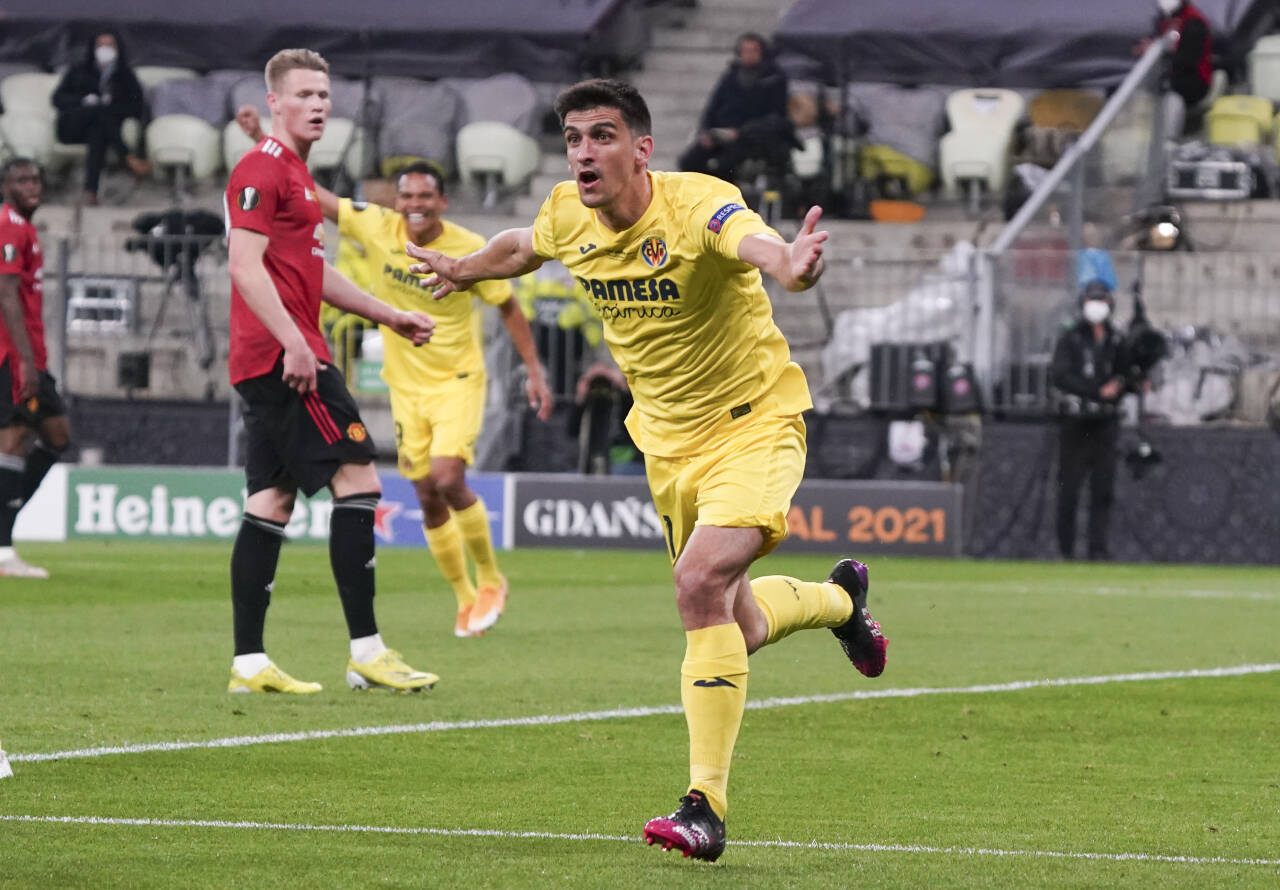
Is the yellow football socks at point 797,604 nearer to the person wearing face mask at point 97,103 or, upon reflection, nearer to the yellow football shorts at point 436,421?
the yellow football shorts at point 436,421

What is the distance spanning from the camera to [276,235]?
881 cm

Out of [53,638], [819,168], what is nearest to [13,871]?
[53,638]

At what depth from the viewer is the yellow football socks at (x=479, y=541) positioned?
39.7 feet

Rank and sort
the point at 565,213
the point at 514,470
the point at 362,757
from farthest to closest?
1. the point at 514,470
2. the point at 362,757
3. the point at 565,213

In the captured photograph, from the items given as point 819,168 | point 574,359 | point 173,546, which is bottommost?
point 173,546

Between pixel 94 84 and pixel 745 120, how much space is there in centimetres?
725

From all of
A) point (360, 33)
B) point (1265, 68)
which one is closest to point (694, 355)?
point (1265, 68)

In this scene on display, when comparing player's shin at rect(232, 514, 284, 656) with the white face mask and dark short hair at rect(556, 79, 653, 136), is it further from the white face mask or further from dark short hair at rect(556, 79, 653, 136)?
the white face mask

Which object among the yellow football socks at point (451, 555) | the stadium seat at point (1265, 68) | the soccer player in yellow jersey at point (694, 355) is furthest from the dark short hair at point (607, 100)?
the stadium seat at point (1265, 68)

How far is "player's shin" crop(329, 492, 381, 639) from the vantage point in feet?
29.4

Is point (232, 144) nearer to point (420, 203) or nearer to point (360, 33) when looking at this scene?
point (360, 33)

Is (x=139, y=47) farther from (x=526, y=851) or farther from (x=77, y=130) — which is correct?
(x=526, y=851)

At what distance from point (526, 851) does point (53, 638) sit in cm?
591

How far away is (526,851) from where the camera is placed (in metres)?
5.43
